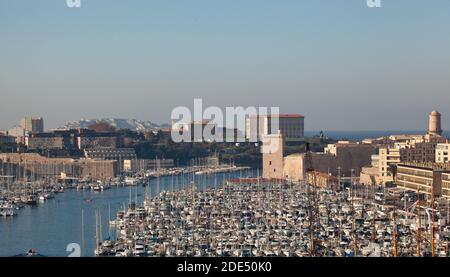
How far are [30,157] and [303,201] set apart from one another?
1087 centimetres

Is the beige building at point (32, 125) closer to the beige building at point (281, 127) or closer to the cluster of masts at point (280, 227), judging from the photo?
the beige building at point (281, 127)

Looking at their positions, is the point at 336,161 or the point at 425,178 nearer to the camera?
the point at 425,178

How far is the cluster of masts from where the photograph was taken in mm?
6281

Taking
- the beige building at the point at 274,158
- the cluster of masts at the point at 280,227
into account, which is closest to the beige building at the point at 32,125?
the beige building at the point at 274,158

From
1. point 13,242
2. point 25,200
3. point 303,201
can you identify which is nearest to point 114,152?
point 25,200

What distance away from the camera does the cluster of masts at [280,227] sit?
6.28 metres

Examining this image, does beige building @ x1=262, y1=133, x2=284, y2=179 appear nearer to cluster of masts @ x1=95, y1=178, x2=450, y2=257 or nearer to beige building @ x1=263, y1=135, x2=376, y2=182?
beige building @ x1=263, y1=135, x2=376, y2=182

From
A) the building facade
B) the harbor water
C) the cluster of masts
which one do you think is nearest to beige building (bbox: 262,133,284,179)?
the harbor water

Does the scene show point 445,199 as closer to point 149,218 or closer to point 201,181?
point 149,218

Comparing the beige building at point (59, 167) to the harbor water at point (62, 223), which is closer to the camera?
the harbor water at point (62, 223)

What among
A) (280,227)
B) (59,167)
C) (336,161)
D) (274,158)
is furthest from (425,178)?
(59,167)

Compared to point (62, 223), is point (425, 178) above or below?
above

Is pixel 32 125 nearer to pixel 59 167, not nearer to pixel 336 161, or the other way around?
pixel 59 167

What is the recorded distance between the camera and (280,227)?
26.1ft
